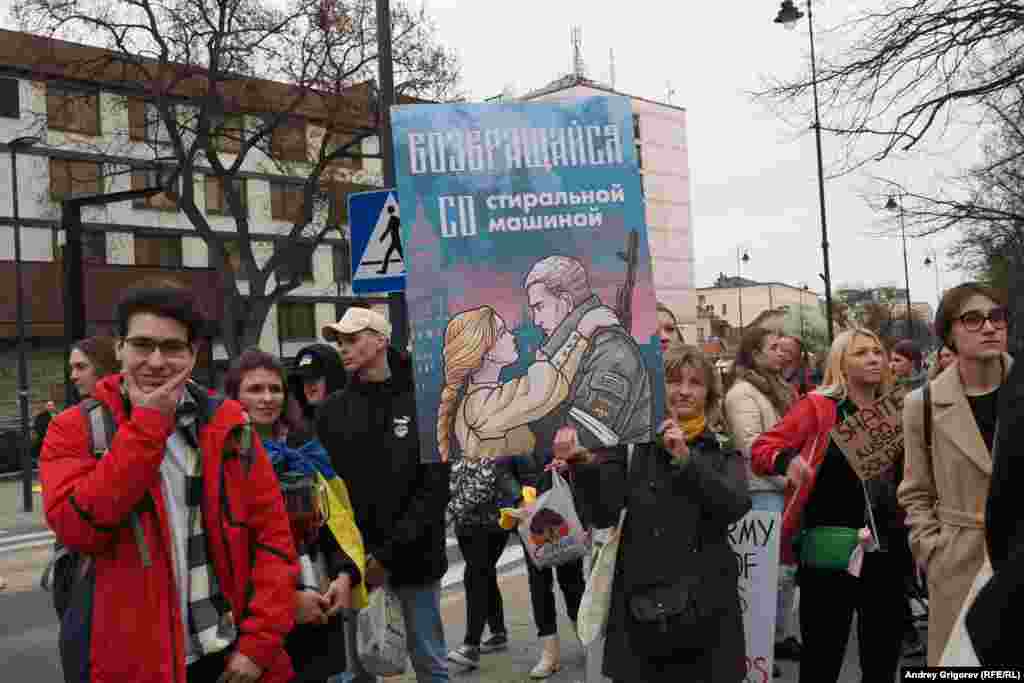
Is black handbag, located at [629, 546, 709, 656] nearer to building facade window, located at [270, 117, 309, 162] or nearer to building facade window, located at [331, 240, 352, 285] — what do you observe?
building facade window, located at [270, 117, 309, 162]

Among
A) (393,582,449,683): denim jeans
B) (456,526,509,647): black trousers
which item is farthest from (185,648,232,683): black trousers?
(456,526,509,647): black trousers

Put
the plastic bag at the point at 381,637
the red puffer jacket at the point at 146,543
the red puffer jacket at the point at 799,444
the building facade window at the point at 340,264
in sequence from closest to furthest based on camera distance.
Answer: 1. the red puffer jacket at the point at 146,543
2. the plastic bag at the point at 381,637
3. the red puffer jacket at the point at 799,444
4. the building facade window at the point at 340,264

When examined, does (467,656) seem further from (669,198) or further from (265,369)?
(669,198)

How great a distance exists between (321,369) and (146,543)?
6.72 feet

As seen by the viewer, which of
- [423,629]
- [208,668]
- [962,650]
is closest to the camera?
[962,650]

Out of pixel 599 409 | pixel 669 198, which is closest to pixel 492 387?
pixel 599 409

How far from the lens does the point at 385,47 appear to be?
29.6ft

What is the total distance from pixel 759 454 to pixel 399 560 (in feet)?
5.40

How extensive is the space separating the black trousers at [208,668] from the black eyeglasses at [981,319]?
2787 millimetres

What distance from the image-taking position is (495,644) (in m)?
6.79

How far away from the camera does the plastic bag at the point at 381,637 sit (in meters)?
4.39

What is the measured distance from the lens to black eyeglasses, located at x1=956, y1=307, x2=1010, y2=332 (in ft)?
12.8

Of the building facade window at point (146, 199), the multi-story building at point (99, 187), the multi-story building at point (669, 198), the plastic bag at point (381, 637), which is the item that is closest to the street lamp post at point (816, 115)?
the plastic bag at point (381, 637)

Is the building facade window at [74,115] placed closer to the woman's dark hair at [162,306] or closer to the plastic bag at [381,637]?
the plastic bag at [381,637]
